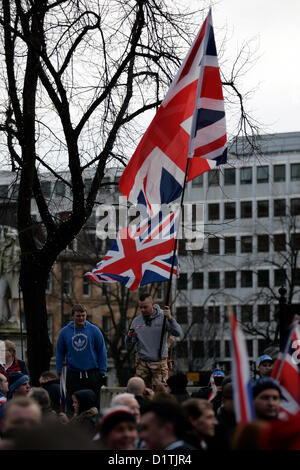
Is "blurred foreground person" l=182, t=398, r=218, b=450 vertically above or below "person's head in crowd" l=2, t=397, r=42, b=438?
below

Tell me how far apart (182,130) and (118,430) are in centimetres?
712

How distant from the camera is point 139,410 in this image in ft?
31.1

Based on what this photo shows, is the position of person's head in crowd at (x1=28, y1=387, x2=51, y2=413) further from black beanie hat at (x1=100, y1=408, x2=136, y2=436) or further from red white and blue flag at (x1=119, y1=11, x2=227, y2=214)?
black beanie hat at (x1=100, y1=408, x2=136, y2=436)

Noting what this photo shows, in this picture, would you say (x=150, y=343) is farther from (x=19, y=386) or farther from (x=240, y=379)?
(x=240, y=379)

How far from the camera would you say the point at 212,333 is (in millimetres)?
78438

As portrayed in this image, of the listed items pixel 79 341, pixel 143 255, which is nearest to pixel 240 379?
pixel 143 255

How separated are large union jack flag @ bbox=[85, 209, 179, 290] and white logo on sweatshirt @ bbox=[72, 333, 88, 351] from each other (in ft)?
2.78

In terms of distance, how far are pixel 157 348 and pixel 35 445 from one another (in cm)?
962

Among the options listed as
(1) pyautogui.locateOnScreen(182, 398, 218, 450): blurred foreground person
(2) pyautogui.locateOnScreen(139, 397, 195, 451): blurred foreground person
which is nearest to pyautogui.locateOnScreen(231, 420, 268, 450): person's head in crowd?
(2) pyautogui.locateOnScreen(139, 397, 195, 451): blurred foreground person

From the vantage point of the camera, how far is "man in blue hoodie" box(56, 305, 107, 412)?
14.7 m

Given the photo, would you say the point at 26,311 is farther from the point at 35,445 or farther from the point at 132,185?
the point at 35,445
